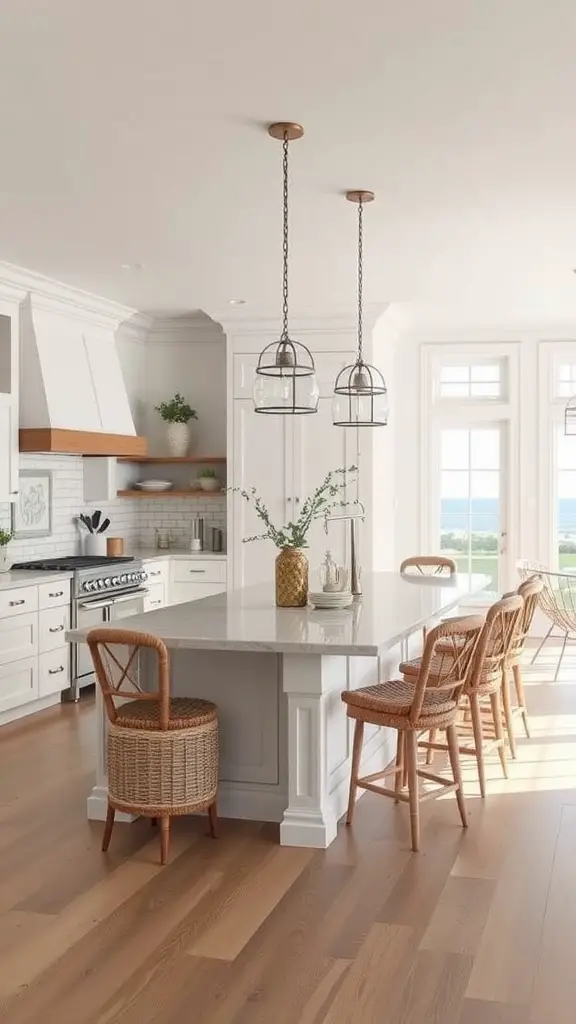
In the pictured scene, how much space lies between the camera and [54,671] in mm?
6590

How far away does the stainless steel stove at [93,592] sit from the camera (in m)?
6.78

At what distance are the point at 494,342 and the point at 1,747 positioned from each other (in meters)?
5.47

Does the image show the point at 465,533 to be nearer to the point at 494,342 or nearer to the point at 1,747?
the point at 494,342

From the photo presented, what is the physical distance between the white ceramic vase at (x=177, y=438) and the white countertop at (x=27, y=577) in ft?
7.20

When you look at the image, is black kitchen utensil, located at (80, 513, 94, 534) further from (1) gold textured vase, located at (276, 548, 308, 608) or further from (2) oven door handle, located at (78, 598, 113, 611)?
(1) gold textured vase, located at (276, 548, 308, 608)

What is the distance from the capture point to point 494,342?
9070mm

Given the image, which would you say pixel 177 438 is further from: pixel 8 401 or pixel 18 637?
pixel 18 637

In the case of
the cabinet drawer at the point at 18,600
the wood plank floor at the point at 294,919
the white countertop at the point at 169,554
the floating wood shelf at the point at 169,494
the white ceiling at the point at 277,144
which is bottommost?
the wood plank floor at the point at 294,919

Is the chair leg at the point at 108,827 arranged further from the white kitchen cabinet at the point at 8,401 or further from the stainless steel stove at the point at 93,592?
the white kitchen cabinet at the point at 8,401

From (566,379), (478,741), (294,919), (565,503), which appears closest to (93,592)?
(478,741)

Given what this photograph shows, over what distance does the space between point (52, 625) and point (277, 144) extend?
3.42m

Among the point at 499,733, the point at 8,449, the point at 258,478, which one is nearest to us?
the point at 499,733

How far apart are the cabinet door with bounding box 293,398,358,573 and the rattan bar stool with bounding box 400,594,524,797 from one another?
9.79 feet

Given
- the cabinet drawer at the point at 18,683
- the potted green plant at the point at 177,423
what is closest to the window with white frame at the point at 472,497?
the potted green plant at the point at 177,423
